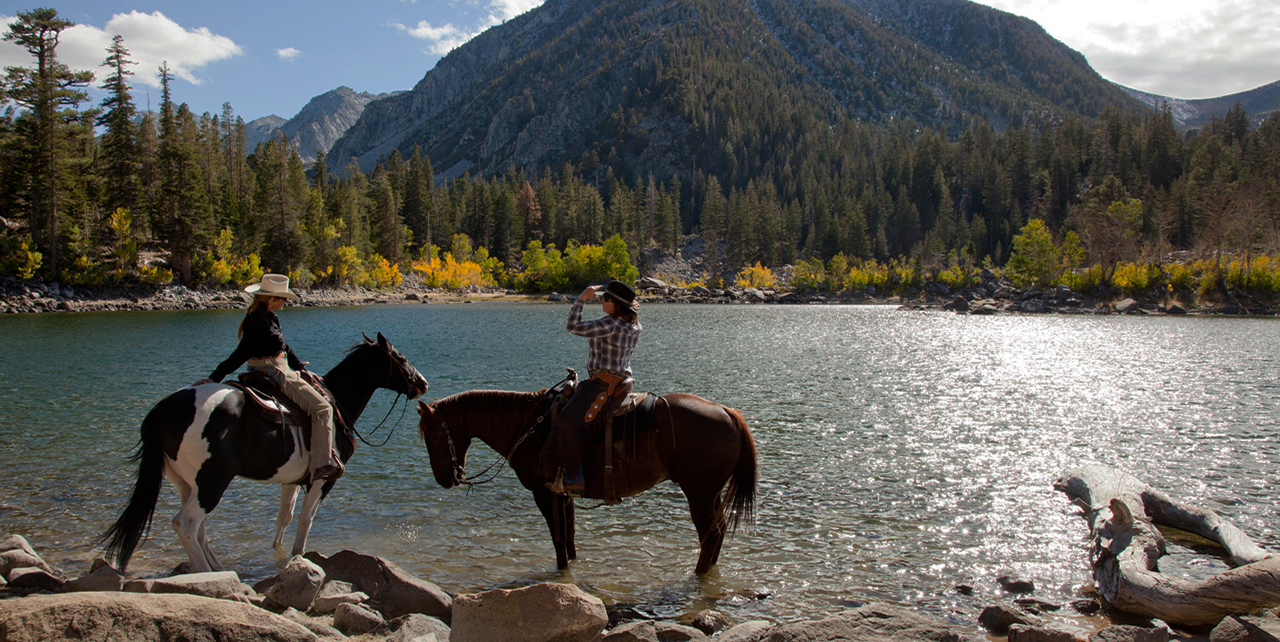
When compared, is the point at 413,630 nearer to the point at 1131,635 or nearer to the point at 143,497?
the point at 143,497

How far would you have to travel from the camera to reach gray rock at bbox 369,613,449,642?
18.1 feet

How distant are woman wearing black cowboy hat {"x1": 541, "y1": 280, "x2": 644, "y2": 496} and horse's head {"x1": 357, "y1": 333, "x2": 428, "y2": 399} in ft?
7.90

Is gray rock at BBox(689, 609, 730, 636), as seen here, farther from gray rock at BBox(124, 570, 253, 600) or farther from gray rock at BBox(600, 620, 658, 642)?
gray rock at BBox(124, 570, 253, 600)

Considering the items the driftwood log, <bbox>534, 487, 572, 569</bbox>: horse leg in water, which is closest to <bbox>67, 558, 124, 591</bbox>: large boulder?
<bbox>534, 487, 572, 569</bbox>: horse leg in water

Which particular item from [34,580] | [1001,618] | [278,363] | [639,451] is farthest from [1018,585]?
[34,580]

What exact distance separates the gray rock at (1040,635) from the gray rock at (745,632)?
2.35 metres

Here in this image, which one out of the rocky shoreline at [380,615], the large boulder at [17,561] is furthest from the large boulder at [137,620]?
the large boulder at [17,561]

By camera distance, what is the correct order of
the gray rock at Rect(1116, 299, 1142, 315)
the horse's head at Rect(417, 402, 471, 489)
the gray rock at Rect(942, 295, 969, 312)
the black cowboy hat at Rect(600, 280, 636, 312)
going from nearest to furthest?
the black cowboy hat at Rect(600, 280, 636, 312), the horse's head at Rect(417, 402, 471, 489), the gray rock at Rect(1116, 299, 1142, 315), the gray rock at Rect(942, 295, 969, 312)

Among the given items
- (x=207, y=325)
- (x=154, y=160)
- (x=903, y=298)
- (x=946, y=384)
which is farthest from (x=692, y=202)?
(x=946, y=384)

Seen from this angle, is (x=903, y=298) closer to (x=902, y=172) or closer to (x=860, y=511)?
(x=902, y=172)

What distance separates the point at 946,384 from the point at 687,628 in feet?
83.7

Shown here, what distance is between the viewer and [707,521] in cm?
797

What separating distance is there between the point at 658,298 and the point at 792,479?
10564 cm

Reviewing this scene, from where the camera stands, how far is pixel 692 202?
197 metres
